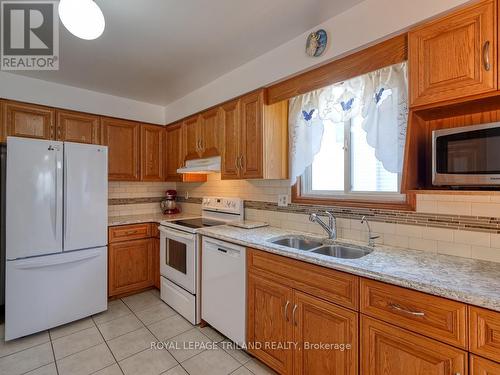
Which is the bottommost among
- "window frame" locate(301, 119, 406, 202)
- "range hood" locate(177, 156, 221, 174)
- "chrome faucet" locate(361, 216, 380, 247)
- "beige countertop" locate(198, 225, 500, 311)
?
"beige countertop" locate(198, 225, 500, 311)

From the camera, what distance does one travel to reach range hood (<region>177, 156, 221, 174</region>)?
2627mm

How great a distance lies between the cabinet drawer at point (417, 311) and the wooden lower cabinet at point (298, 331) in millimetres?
143

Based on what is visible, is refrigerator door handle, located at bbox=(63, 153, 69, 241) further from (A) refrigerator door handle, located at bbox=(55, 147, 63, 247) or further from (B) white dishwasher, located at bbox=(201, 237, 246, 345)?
(B) white dishwasher, located at bbox=(201, 237, 246, 345)

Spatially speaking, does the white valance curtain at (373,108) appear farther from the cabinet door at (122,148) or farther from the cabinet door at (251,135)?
the cabinet door at (122,148)

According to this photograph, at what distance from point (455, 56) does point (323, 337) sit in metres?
1.59

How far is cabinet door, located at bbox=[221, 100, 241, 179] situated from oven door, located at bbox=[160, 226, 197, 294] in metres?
0.71

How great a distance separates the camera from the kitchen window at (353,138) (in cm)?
159

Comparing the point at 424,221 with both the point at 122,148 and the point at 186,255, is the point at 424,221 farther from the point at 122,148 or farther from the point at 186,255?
the point at 122,148

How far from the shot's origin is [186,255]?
7.97 feet

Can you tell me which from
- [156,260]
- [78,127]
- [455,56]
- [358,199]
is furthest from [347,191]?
[78,127]

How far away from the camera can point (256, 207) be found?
268 centimetres

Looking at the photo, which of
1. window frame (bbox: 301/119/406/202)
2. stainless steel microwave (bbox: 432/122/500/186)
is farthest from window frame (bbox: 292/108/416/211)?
stainless steel microwave (bbox: 432/122/500/186)

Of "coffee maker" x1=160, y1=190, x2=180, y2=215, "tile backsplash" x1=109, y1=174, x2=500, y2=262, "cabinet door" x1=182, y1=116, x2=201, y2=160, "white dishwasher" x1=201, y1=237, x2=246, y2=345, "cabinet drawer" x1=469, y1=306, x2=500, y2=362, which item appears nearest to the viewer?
"cabinet drawer" x1=469, y1=306, x2=500, y2=362

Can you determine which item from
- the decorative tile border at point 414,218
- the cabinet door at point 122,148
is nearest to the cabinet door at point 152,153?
the cabinet door at point 122,148
